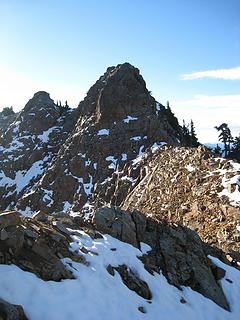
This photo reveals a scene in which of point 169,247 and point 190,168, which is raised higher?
point 190,168

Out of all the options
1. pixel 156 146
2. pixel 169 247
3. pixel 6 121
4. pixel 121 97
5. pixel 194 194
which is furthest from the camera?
pixel 6 121

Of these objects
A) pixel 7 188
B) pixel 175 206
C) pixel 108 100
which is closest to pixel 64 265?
pixel 175 206

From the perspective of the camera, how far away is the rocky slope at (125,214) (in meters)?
13.2

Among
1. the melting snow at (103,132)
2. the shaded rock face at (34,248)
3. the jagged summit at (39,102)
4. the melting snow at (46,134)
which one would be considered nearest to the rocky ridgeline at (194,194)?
the shaded rock face at (34,248)

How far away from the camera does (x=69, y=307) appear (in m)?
10.9

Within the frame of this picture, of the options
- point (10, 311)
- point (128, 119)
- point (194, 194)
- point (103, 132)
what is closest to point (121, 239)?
point (10, 311)

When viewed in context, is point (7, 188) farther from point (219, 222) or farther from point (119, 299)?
point (119, 299)

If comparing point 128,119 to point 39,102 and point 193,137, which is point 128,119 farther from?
point 39,102

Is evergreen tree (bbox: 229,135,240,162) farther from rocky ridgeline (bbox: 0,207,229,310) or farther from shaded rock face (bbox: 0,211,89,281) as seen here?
shaded rock face (bbox: 0,211,89,281)

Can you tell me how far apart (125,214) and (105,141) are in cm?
4808

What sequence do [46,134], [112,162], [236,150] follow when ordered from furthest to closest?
1. [46,134]
2. [236,150]
3. [112,162]

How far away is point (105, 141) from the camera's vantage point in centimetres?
6869

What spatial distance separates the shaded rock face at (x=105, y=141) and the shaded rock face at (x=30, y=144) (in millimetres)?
10851

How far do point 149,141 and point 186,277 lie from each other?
4482 cm
